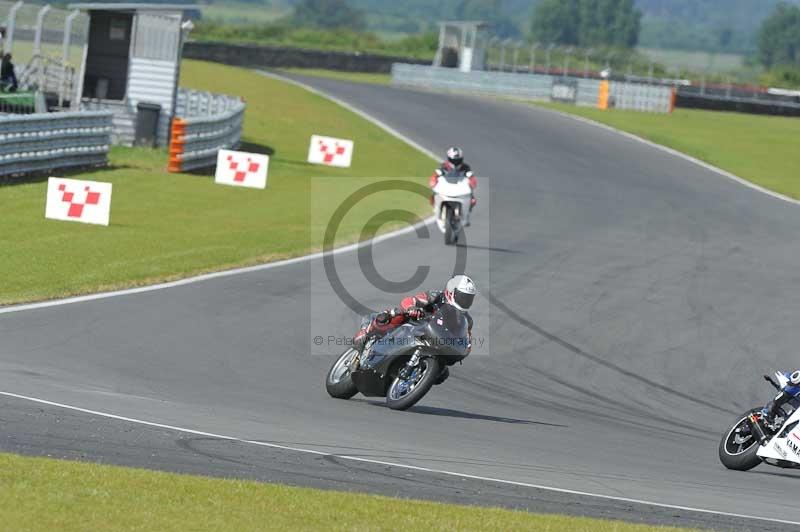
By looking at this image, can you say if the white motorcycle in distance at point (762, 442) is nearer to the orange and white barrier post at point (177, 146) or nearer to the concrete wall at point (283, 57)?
the orange and white barrier post at point (177, 146)

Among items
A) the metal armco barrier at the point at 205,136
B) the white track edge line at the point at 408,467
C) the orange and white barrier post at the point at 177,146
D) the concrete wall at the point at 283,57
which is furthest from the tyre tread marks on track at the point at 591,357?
the concrete wall at the point at 283,57

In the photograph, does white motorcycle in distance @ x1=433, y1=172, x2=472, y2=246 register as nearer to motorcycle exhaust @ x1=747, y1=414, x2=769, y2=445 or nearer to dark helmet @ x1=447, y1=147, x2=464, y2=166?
dark helmet @ x1=447, y1=147, x2=464, y2=166

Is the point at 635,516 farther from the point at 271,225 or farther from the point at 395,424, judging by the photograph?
the point at 271,225

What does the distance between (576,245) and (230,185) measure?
358 inches

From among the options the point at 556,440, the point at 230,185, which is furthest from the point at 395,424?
the point at 230,185

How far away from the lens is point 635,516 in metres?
8.91

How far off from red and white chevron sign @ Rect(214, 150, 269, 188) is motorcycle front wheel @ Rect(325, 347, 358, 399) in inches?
723

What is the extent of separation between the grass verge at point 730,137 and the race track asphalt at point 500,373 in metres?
12.9

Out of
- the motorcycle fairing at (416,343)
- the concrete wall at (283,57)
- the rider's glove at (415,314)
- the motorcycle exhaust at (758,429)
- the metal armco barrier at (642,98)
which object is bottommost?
the motorcycle exhaust at (758,429)

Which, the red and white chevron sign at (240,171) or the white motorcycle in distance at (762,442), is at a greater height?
the red and white chevron sign at (240,171)

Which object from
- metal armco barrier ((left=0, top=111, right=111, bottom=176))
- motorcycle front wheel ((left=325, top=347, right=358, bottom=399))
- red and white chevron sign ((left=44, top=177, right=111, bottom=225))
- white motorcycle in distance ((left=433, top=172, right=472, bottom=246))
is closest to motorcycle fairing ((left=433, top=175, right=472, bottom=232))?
white motorcycle in distance ((left=433, top=172, right=472, bottom=246))

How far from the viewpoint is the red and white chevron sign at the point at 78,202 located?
901 inches

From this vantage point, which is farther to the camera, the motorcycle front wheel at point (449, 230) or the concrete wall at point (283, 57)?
the concrete wall at point (283, 57)

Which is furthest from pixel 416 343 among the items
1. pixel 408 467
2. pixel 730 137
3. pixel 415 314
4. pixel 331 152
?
pixel 730 137
